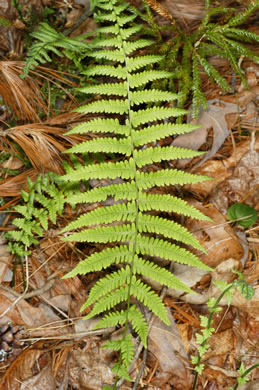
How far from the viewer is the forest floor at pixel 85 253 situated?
2.79 meters

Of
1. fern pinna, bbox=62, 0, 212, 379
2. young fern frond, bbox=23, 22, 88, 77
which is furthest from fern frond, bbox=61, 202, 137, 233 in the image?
young fern frond, bbox=23, 22, 88, 77

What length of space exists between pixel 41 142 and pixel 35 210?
655 millimetres

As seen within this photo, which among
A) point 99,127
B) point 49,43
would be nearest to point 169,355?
point 99,127

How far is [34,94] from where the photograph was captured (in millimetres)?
3264

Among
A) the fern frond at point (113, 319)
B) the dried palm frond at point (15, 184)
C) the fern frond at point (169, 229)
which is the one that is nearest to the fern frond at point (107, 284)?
the fern frond at point (113, 319)

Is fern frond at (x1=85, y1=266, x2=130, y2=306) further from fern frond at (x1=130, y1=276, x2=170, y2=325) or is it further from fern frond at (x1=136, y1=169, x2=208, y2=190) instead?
fern frond at (x1=136, y1=169, x2=208, y2=190)

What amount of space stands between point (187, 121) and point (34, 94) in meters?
1.53

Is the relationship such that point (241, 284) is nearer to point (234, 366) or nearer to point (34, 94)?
point (234, 366)

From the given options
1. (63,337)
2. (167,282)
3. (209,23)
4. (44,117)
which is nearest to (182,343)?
(167,282)

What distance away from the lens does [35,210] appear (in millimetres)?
2908

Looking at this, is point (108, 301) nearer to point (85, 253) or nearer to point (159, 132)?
point (85, 253)

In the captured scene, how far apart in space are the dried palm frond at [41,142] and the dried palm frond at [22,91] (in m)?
0.22

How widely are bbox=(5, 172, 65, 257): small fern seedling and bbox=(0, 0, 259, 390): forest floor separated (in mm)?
157

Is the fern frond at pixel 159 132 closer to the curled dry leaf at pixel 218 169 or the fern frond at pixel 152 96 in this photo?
the fern frond at pixel 152 96
